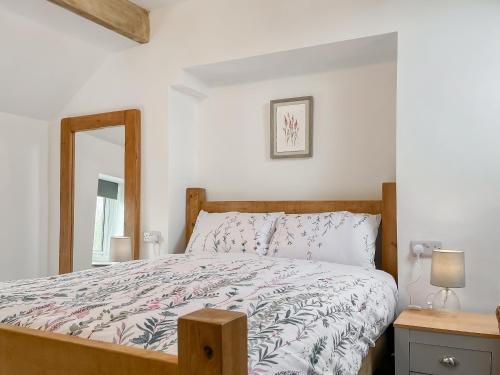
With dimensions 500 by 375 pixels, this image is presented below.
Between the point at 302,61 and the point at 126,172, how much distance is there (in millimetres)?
1515

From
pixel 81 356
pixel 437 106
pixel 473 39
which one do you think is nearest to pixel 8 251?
pixel 81 356

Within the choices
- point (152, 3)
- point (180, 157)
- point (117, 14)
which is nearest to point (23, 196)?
point (180, 157)

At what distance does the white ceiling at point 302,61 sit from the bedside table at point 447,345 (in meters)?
1.59

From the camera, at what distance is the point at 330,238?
268 cm

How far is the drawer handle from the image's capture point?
2.06 meters

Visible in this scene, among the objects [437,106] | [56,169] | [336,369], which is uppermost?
[437,106]

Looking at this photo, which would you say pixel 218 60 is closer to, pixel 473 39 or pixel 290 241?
pixel 290 241

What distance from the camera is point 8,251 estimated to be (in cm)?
362

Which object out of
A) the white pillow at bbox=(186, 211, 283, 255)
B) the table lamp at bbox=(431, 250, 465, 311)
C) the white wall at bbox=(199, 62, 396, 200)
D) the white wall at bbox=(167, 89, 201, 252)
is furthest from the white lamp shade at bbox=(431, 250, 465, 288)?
the white wall at bbox=(167, 89, 201, 252)

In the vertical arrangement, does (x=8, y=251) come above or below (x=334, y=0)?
below

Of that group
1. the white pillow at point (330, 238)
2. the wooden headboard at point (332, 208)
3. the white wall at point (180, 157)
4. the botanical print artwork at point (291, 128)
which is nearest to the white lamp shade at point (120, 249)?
the white wall at point (180, 157)

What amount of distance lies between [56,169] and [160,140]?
3.73 feet

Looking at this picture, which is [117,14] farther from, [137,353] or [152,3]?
[137,353]

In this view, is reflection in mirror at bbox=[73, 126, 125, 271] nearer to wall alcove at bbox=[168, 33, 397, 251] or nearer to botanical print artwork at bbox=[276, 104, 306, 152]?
wall alcove at bbox=[168, 33, 397, 251]
